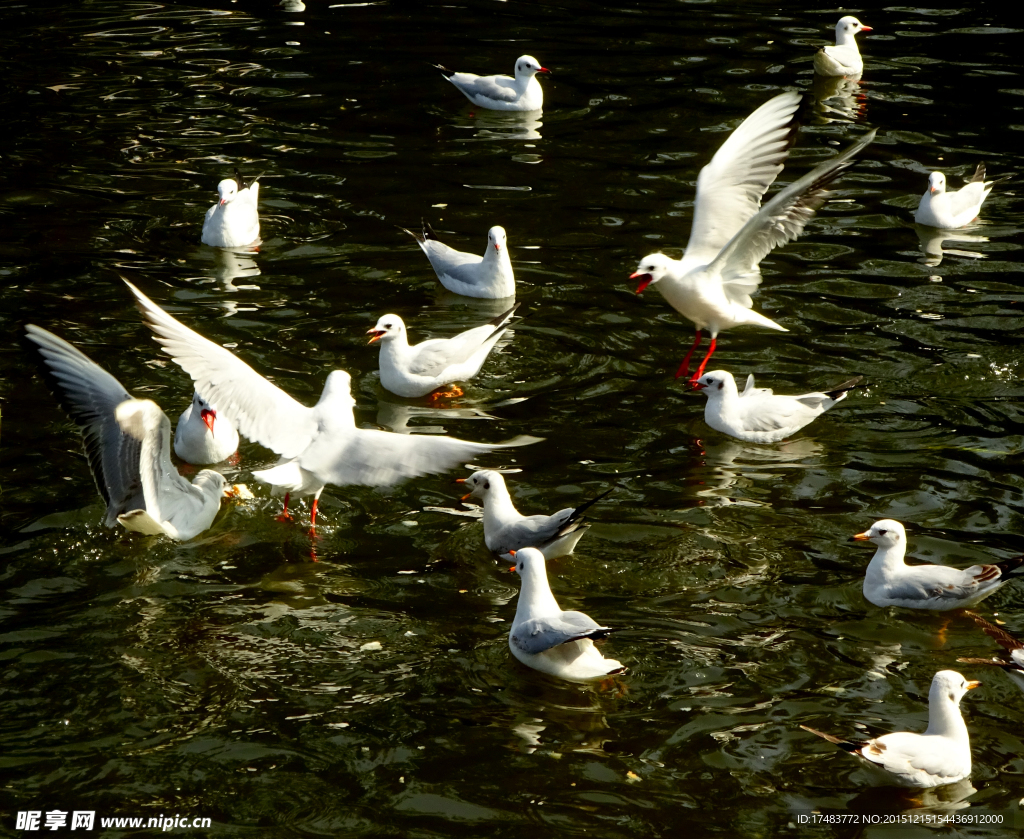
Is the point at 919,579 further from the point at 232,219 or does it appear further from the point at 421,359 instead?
the point at 232,219

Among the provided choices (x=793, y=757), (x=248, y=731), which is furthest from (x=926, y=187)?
(x=248, y=731)

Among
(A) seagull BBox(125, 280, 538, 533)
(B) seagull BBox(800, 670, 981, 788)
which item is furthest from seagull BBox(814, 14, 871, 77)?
(B) seagull BBox(800, 670, 981, 788)

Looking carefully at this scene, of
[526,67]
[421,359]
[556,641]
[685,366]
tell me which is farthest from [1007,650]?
[526,67]

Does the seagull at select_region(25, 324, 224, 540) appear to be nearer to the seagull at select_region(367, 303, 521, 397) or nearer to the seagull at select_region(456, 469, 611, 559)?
the seagull at select_region(456, 469, 611, 559)

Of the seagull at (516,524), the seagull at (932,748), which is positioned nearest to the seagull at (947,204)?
the seagull at (516,524)

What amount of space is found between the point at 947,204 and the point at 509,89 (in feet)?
20.7

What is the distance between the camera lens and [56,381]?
7816 mm

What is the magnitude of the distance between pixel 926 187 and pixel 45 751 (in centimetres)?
1136

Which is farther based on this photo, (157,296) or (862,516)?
(157,296)

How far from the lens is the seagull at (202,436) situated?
8.55 meters

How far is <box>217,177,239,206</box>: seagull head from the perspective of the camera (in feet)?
39.2

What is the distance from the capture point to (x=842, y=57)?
16719 millimetres

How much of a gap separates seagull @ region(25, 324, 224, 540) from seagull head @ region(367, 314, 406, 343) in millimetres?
2100

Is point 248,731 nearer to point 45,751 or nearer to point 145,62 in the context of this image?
point 45,751
